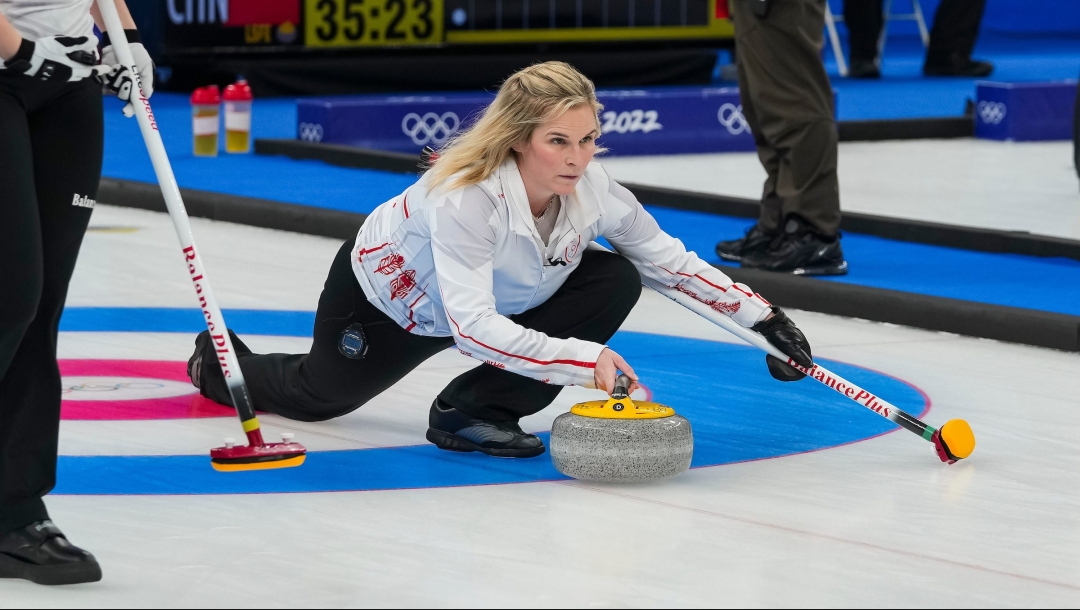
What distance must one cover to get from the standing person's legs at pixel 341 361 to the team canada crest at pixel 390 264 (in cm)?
14

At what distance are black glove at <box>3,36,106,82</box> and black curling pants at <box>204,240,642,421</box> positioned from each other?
1.11 m

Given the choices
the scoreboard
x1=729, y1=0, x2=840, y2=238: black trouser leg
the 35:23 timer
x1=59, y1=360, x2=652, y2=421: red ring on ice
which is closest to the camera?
x1=59, y1=360, x2=652, y2=421: red ring on ice

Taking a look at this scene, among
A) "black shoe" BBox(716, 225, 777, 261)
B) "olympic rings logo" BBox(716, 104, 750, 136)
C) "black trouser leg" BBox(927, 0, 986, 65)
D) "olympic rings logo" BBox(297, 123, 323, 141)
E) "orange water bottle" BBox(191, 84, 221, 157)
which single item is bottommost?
"black trouser leg" BBox(927, 0, 986, 65)

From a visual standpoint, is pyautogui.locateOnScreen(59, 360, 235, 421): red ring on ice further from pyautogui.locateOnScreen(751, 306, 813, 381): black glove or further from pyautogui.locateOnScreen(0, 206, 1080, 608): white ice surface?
pyautogui.locateOnScreen(751, 306, 813, 381): black glove

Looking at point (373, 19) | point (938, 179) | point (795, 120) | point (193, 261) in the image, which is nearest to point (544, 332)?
point (193, 261)

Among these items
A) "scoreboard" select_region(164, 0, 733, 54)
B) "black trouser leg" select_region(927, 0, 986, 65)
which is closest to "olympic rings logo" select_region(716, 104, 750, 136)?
"scoreboard" select_region(164, 0, 733, 54)

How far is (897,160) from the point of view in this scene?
10164mm

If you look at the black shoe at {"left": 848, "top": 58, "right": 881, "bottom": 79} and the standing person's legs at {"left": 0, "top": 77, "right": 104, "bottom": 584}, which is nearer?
the standing person's legs at {"left": 0, "top": 77, "right": 104, "bottom": 584}

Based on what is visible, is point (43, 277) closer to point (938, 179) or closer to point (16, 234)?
point (16, 234)

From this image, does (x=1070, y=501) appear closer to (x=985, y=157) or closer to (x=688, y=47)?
(x=985, y=157)

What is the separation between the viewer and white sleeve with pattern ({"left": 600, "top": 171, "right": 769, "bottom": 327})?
3764mm

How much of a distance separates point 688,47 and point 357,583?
11823 millimetres

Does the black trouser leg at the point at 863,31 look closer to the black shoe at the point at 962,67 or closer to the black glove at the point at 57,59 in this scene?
the black shoe at the point at 962,67

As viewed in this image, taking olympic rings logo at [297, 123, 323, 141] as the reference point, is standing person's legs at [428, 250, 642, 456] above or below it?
above
